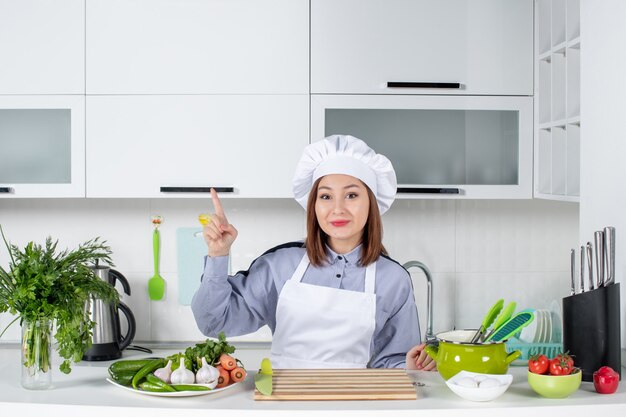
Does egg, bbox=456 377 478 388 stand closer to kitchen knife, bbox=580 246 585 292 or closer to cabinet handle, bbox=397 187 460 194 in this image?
kitchen knife, bbox=580 246 585 292

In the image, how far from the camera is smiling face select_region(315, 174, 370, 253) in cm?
214

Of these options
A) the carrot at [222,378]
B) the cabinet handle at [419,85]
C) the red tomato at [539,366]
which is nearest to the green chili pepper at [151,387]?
the carrot at [222,378]

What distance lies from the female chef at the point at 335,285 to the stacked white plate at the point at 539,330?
78 centimetres

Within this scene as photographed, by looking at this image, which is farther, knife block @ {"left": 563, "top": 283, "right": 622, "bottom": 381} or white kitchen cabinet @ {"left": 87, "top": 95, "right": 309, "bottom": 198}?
white kitchen cabinet @ {"left": 87, "top": 95, "right": 309, "bottom": 198}

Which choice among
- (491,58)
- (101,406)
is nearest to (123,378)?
(101,406)

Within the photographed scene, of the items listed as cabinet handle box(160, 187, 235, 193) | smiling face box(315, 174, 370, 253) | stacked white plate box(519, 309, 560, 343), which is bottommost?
stacked white plate box(519, 309, 560, 343)

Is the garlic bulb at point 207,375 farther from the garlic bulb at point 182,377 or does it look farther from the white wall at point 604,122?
the white wall at point 604,122

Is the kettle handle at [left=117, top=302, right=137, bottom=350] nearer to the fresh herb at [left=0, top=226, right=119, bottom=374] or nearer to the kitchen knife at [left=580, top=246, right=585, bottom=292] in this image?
the fresh herb at [left=0, top=226, right=119, bottom=374]

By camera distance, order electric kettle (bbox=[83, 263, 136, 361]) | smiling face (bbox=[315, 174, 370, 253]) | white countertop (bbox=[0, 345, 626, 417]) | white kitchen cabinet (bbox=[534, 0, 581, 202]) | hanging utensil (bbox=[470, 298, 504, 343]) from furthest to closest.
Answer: electric kettle (bbox=[83, 263, 136, 361]) < white kitchen cabinet (bbox=[534, 0, 581, 202]) < smiling face (bbox=[315, 174, 370, 253]) < hanging utensil (bbox=[470, 298, 504, 343]) < white countertop (bbox=[0, 345, 626, 417])

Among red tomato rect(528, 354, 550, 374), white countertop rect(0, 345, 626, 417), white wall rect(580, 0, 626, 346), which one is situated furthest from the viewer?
white wall rect(580, 0, 626, 346)

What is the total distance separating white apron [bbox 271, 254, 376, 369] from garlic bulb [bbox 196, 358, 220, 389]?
59 centimetres

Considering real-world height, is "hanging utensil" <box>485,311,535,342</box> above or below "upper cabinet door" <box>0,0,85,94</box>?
below

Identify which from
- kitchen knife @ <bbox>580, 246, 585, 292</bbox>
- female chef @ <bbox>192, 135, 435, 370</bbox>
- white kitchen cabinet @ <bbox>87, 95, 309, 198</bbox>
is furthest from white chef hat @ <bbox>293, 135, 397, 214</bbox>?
kitchen knife @ <bbox>580, 246, 585, 292</bbox>

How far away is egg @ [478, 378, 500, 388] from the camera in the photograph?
62.3 inches
